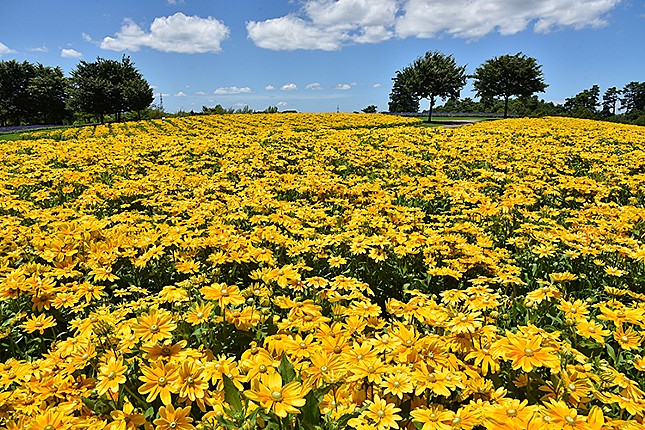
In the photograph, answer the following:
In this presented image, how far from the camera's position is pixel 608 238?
140 inches

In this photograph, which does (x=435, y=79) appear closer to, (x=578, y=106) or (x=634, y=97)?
(x=578, y=106)

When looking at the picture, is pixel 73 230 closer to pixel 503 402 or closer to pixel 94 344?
pixel 94 344

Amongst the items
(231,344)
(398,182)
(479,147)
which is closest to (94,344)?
(231,344)

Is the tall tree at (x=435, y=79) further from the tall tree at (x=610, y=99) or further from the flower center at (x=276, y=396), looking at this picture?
the tall tree at (x=610, y=99)

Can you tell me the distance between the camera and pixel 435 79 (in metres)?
38.7

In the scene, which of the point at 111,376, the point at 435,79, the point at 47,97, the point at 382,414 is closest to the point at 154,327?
the point at 111,376

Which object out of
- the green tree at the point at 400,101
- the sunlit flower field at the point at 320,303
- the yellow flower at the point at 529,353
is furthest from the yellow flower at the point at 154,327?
the green tree at the point at 400,101

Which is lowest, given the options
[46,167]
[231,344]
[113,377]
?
[231,344]

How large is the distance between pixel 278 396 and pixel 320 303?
1123mm

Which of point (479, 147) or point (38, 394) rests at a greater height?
point (479, 147)

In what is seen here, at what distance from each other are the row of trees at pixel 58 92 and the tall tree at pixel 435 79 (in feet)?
89.1

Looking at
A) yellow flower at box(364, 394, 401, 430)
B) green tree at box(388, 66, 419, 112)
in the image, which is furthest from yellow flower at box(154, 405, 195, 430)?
green tree at box(388, 66, 419, 112)

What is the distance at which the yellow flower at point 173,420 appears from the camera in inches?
51.0

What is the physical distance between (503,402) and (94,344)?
5.45 ft
